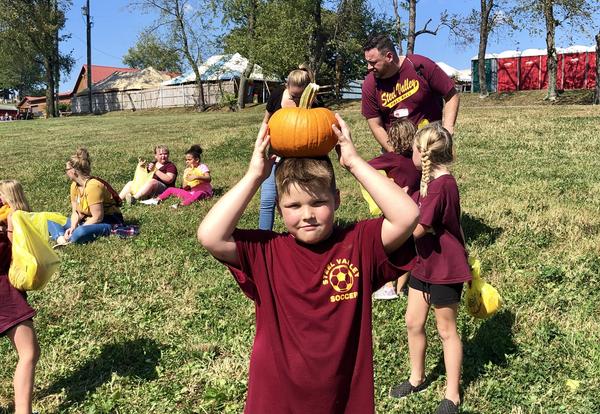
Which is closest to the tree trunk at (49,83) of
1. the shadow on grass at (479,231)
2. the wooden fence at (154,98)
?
the wooden fence at (154,98)

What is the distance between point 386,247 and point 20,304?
2.67 metres

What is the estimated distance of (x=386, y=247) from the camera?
7.82 feet

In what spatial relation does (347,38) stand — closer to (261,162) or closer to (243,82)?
(243,82)

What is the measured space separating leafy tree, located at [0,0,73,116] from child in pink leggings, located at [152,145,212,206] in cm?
4806

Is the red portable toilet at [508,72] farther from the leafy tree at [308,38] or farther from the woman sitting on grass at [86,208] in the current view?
the woman sitting on grass at [86,208]

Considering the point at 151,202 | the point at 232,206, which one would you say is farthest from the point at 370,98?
the point at 151,202

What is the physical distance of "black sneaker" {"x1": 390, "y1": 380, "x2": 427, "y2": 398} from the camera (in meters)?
3.93

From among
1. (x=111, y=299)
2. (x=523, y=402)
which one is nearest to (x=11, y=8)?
(x=111, y=299)

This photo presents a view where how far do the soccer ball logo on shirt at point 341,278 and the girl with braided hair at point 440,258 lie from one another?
4.37ft

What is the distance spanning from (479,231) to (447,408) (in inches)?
160

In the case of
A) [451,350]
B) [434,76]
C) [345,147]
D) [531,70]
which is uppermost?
[531,70]

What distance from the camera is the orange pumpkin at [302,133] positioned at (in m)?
2.35

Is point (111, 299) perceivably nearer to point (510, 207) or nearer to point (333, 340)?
point (333, 340)

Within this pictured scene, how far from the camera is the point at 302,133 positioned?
92.4 inches
